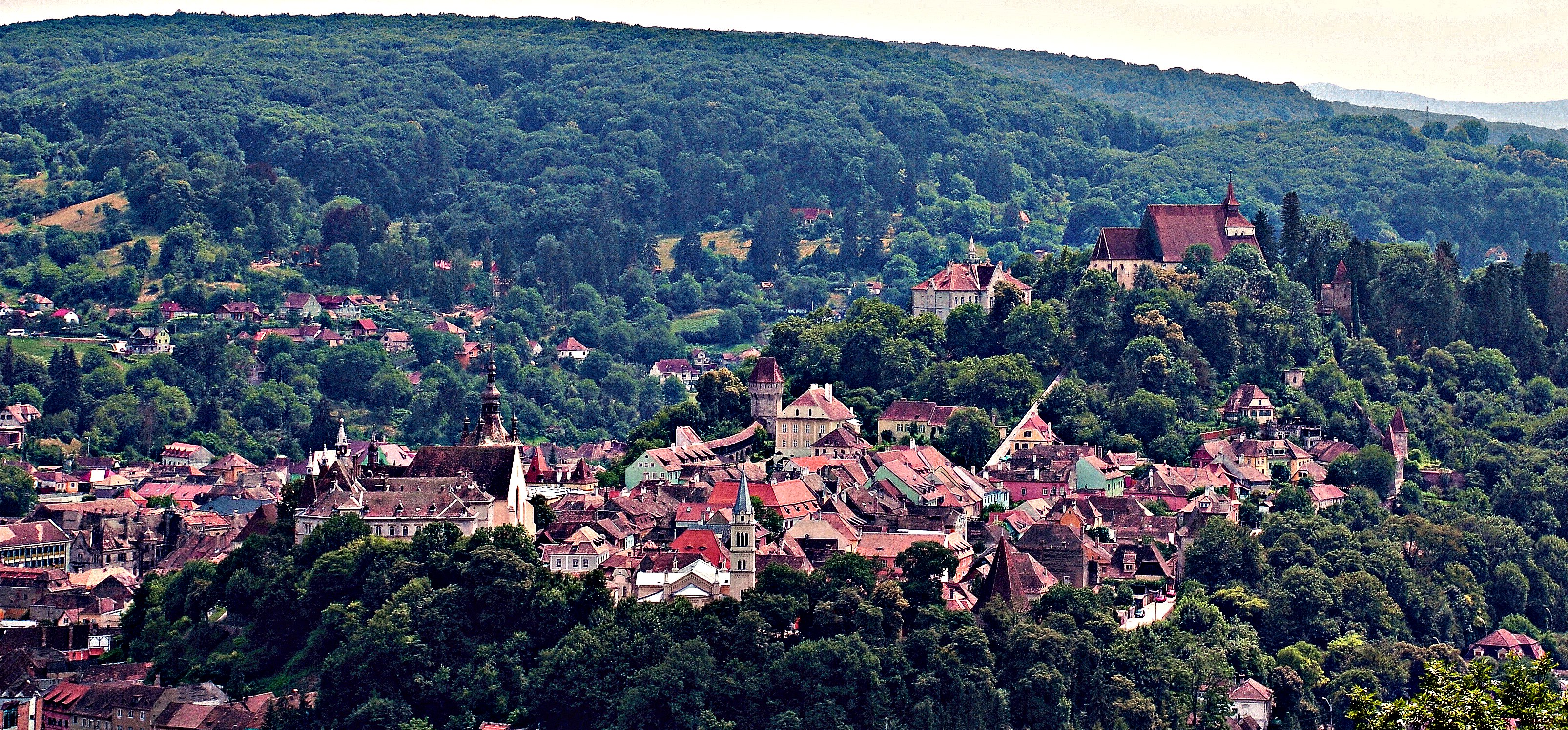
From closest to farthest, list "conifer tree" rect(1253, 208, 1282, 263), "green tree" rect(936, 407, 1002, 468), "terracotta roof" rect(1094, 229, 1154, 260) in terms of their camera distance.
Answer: "green tree" rect(936, 407, 1002, 468)
"terracotta roof" rect(1094, 229, 1154, 260)
"conifer tree" rect(1253, 208, 1282, 263)

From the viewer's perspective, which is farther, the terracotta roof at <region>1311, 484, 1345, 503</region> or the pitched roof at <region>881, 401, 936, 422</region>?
the pitched roof at <region>881, 401, 936, 422</region>

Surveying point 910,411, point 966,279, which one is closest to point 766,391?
point 910,411

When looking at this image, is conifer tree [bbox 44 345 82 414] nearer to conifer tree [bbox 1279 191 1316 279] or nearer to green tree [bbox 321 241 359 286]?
green tree [bbox 321 241 359 286]

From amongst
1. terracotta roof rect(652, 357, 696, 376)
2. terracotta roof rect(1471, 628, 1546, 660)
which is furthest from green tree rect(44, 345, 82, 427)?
terracotta roof rect(1471, 628, 1546, 660)

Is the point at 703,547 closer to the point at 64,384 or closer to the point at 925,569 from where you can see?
the point at 925,569

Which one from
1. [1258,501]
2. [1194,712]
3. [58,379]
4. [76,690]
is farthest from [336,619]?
[58,379]

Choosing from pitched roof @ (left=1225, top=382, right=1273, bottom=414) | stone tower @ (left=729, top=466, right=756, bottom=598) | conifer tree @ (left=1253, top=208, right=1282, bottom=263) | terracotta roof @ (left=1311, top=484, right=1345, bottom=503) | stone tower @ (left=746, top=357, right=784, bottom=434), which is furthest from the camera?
conifer tree @ (left=1253, top=208, right=1282, bottom=263)
